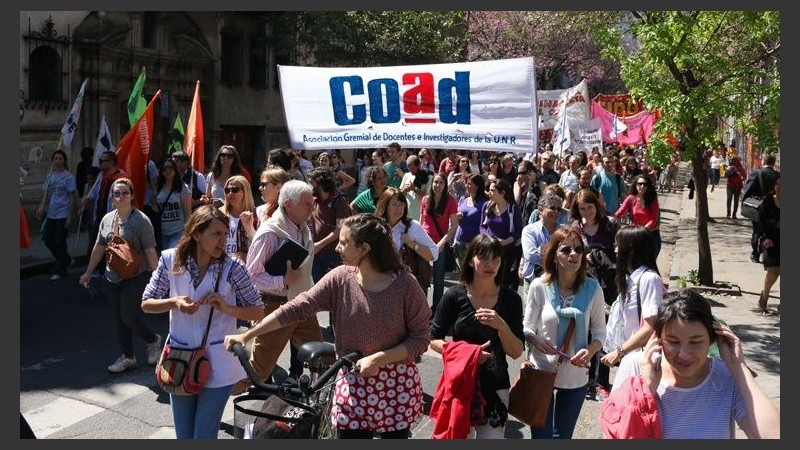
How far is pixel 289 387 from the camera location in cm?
419

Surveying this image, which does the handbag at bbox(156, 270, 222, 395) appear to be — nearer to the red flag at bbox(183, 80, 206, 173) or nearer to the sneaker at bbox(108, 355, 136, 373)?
the sneaker at bbox(108, 355, 136, 373)

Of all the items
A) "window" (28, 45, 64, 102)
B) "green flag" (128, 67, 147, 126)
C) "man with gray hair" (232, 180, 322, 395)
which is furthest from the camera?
"window" (28, 45, 64, 102)

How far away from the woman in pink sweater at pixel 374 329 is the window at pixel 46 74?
48.9ft

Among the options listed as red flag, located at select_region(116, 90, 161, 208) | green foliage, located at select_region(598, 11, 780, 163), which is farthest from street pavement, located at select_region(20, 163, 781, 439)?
green foliage, located at select_region(598, 11, 780, 163)

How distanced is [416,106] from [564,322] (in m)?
5.05

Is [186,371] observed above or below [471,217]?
below

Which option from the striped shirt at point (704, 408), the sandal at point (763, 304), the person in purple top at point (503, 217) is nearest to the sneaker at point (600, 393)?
the person in purple top at point (503, 217)

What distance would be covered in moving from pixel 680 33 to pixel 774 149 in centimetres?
165

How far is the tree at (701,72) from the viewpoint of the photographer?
10.3m

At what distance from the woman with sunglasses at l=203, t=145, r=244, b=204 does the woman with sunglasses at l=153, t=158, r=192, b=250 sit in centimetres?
59

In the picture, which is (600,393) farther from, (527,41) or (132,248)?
(527,41)

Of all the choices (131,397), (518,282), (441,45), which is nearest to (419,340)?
(131,397)

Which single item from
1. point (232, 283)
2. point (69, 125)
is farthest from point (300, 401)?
point (69, 125)

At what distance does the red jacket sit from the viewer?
4.58 meters
